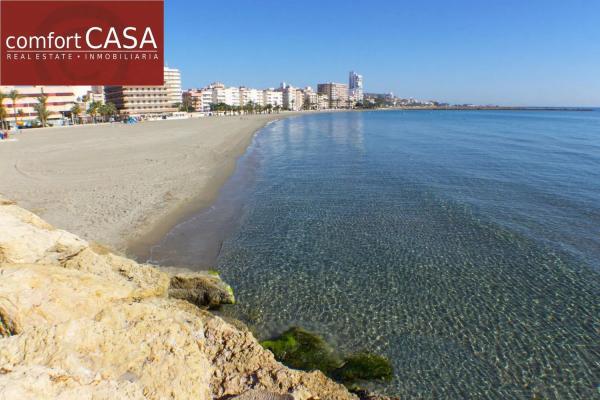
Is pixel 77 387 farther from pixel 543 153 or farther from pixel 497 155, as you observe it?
pixel 543 153

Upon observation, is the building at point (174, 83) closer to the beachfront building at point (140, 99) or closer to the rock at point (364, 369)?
the beachfront building at point (140, 99)

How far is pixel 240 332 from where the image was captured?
18.7ft

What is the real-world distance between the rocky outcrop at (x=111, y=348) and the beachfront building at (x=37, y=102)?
85.2 m

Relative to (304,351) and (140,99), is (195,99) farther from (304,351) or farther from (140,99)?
(304,351)

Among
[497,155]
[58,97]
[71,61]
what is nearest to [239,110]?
[58,97]

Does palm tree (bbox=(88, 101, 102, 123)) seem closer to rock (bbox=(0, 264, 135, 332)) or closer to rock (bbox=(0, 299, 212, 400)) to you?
rock (bbox=(0, 264, 135, 332))

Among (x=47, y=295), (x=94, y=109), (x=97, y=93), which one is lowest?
(x=47, y=295)

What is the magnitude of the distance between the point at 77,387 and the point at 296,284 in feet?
22.4

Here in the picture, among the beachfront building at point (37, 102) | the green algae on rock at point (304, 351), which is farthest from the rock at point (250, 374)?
the beachfront building at point (37, 102)

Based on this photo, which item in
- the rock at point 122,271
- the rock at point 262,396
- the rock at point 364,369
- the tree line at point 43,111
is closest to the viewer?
the rock at point 262,396

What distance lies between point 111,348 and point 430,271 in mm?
8558

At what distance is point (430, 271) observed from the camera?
10.5m

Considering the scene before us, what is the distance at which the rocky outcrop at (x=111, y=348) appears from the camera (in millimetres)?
3387

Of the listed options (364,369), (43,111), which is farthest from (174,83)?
(364,369)
